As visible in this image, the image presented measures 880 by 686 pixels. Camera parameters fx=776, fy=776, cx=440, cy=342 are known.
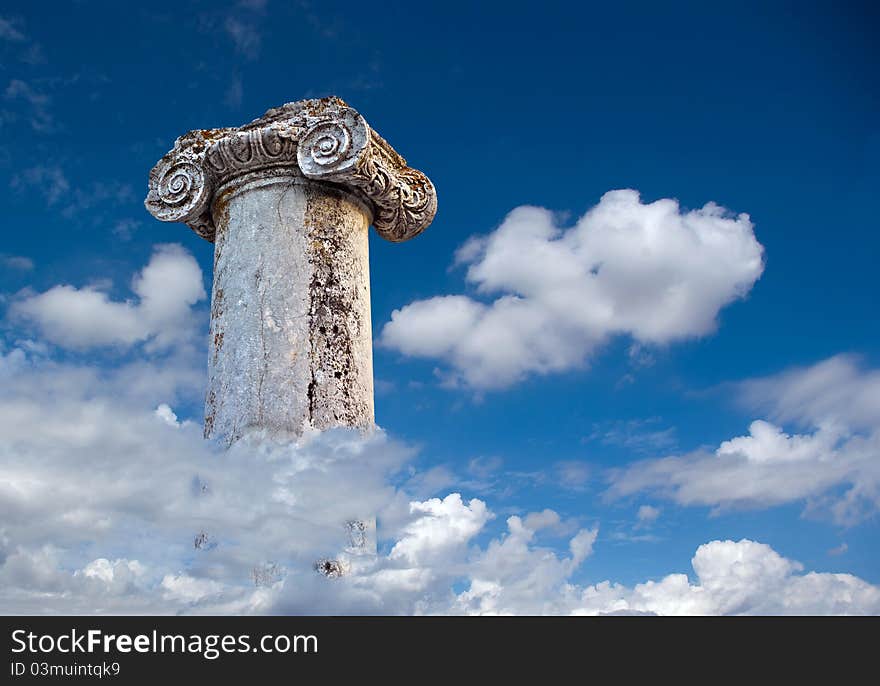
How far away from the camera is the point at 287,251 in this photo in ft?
25.5

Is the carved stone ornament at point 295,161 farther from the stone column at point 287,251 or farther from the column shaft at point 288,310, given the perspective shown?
the column shaft at point 288,310

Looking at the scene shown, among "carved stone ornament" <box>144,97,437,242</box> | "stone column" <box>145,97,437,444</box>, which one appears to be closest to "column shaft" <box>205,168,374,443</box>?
"stone column" <box>145,97,437,444</box>

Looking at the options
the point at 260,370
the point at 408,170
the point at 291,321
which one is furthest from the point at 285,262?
the point at 408,170

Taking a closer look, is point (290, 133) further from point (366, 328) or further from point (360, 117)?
point (366, 328)

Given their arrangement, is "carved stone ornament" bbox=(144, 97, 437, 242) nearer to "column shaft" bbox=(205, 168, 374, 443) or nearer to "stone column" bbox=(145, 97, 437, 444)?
"stone column" bbox=(145, 97, 437, 444)

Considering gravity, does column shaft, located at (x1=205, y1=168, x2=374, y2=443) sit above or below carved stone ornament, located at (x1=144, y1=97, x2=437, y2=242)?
below

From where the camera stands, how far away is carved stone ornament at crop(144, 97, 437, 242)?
7930 mm

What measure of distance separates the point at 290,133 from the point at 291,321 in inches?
80.5

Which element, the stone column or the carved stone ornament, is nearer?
the stone column

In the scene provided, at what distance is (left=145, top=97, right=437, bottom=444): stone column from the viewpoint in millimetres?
7273

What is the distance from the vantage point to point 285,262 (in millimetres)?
7707

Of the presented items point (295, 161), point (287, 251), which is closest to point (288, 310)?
point (287, 251)

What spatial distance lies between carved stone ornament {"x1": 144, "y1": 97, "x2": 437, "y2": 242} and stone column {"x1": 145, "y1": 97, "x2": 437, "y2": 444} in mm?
14

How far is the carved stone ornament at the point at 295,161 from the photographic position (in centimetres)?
793
